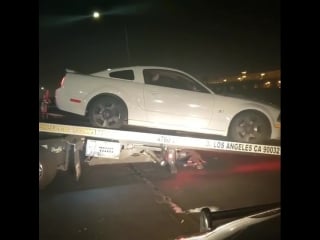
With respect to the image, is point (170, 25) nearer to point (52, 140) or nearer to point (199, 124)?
point (199, 124)

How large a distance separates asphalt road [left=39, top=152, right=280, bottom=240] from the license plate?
11cm

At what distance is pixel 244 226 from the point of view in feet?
Result: 7.59

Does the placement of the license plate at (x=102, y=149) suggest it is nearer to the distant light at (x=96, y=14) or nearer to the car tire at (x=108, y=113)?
the car tire at (x=108, y=113)

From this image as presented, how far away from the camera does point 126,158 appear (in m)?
3.57

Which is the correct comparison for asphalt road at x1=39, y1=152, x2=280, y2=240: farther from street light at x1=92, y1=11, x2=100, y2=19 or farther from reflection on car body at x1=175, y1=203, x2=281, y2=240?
street light at x1=92, y1=11, x2=100, y2=19

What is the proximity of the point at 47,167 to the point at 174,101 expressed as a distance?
49.4 inches

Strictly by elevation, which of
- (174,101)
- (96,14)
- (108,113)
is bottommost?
(108,113)

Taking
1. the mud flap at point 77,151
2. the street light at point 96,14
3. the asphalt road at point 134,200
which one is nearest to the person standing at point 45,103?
the mud flap at point 77,151

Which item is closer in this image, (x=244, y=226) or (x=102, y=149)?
(x=244, y=226)

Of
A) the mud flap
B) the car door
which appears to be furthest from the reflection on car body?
the mud flap

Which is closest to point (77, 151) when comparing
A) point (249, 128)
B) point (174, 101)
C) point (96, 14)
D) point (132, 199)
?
point (132, 199)

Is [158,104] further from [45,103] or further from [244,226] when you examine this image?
[244,226]

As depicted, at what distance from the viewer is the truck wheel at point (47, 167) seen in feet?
11.6
